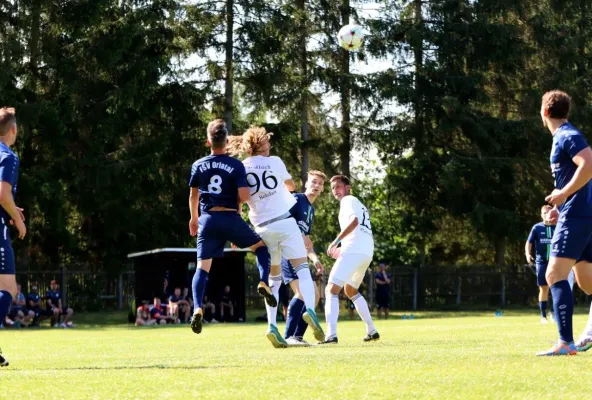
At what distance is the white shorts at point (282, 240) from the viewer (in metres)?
12.3

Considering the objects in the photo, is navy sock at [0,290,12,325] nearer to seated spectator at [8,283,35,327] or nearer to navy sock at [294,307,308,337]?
navy sock at [294,307,308,337]

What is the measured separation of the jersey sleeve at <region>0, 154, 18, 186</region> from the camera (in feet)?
29.4

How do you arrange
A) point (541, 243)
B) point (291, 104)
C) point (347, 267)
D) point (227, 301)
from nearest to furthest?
point (347, 267) → point (541, 243) → point (227, 301) → point (291, 104)

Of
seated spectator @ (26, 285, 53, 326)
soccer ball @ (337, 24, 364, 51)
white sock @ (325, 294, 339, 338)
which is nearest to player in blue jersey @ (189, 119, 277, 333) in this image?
white sock @ (325, 294, 339, 338)

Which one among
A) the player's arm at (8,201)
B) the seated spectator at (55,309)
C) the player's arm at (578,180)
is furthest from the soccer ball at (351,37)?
the player's arm at (8,201)

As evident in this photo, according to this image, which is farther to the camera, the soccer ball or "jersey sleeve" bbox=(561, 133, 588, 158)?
the soccer ball

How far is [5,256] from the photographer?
8.98 meters

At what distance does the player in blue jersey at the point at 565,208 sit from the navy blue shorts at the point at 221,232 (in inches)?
134

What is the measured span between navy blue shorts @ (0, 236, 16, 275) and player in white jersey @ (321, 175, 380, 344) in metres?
5.65

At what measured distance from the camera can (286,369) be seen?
8.26 m

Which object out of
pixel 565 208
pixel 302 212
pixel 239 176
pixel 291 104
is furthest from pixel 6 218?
pixel 291 104

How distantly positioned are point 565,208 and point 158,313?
22.0m

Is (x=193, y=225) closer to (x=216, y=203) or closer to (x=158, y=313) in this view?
(x=216, y=203)

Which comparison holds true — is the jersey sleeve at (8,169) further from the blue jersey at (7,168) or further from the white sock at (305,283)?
the white sock at (305,283)
